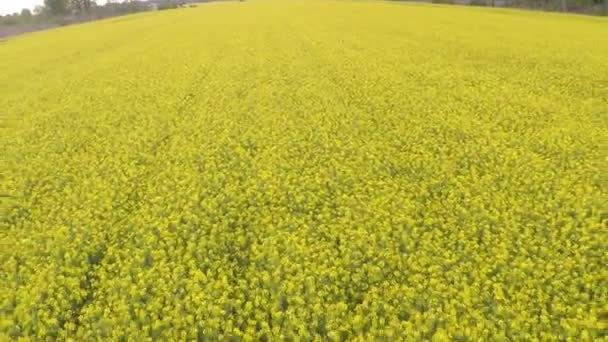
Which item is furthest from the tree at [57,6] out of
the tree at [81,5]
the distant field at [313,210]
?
the distant field at [313,210]

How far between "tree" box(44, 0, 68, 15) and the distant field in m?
112

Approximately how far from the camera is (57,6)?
11206 centimetres

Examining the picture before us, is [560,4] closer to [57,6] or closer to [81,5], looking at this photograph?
[81,5]

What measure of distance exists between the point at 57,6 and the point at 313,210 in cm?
12597

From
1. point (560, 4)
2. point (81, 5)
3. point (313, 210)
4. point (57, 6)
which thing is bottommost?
point (313, 210)

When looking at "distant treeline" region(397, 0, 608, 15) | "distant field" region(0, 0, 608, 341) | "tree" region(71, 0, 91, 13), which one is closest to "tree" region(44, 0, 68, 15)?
"tree" region(71, 0, 91, 13)

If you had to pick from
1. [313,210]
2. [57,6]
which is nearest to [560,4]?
[313,210]

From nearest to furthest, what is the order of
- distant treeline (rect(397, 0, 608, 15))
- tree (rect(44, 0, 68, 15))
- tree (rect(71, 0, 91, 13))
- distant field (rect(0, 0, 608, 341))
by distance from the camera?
distant field (rect(0, 0, 608, 341))
distant treeline (rect(397, 0, 608, 15))
tree (rect(71, 0, 91, 13))
tree (rect(44, 0, 68, 15))

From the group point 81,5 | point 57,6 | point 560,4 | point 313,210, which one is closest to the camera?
point 313,210

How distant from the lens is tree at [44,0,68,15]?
112 meters

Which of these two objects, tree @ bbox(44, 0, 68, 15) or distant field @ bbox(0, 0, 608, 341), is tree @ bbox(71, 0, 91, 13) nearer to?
tree @ bbox(44, 0, 68, 15)

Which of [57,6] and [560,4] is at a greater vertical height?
[57,6]

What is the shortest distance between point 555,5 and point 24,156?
6017 cm

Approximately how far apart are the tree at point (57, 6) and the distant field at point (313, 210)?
Result: 111795mm
